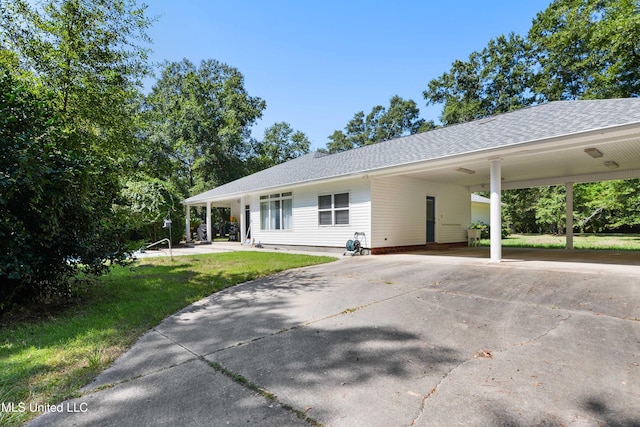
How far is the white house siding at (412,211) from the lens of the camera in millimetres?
10633

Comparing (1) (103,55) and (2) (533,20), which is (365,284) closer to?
(1) (103,55)

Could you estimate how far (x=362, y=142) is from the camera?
42.2 metres

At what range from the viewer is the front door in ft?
41.5

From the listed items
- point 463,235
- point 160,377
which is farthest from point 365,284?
point 463,235

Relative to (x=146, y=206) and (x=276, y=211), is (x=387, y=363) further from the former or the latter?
(x=276, y=211)

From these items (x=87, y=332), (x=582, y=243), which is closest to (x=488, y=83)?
(x=582, y=243)

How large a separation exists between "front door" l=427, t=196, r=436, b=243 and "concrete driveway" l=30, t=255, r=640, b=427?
7.67m

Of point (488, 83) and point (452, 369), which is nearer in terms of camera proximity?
point (452, 369)

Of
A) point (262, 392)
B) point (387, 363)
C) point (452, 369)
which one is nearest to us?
point (262, 392)

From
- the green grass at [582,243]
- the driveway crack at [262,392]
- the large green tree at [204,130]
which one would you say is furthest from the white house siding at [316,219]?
the large green tree at [204,130]

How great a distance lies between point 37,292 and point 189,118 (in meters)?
25.6

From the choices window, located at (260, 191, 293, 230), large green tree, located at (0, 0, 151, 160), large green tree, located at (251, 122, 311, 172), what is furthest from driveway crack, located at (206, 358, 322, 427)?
large green tree, located at (251, 122, 311, 172)

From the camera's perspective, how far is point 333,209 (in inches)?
457

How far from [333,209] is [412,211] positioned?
303cm
